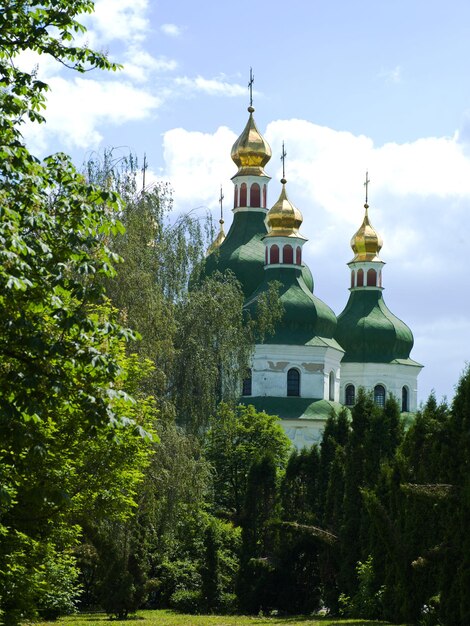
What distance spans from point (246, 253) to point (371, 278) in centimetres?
875

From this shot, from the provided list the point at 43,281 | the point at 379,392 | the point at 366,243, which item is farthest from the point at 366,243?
the point at 43,281

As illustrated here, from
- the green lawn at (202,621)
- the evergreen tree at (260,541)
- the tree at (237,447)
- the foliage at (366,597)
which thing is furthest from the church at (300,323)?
the foliage at (366,597)

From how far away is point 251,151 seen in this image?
198ft

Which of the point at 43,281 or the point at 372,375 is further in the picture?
the point at 372,375

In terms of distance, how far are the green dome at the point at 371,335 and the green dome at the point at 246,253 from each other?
10.4 feet

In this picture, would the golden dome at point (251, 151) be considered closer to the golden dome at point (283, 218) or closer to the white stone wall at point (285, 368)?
the golden dome at point (283, 218)

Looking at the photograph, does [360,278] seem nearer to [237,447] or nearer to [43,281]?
[237,447]

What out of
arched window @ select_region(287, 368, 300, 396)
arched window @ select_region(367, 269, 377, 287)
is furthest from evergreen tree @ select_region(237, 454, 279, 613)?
arched window @ select_region(367, 269, 377, 287)

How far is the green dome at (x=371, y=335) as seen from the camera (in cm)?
5988

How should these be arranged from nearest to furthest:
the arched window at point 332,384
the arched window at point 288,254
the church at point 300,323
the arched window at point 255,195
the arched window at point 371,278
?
the church at point 300,323
the arched window at point 288,254
the arched window at point 332,384
the arched window at point 255,195
the arched window at point 371,278

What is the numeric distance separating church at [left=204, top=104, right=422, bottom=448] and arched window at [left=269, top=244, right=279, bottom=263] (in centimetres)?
4

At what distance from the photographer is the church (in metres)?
53.6

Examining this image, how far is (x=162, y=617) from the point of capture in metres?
27.6

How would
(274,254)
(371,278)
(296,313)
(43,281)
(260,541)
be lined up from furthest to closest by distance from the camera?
(371,278) → (274,254) → (296,313) → (260,541) → (43,281)
